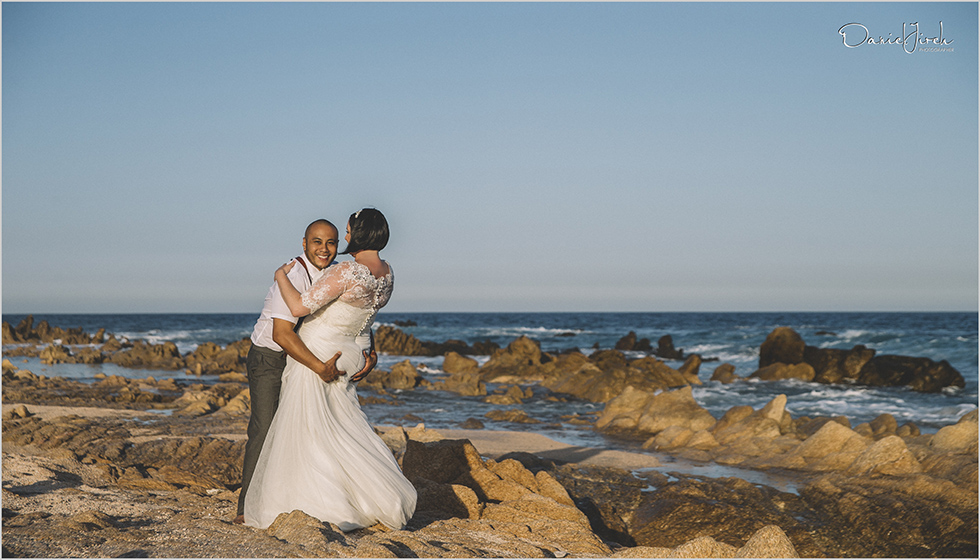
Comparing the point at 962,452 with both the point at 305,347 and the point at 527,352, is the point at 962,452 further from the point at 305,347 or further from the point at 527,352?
the point at 527,352

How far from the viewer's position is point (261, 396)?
5191 mm

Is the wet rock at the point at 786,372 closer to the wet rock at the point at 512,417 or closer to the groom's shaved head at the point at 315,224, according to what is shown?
the wet rock at the point at 512,417

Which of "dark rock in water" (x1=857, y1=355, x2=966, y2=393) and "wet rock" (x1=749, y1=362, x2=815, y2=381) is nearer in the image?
"dark rock in water" (x1=857, y1=355, x2=966, y2=393)

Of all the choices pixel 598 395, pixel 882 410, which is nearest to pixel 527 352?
pixel 598 395

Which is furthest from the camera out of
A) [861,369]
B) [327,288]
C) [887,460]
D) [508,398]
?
[861,369]

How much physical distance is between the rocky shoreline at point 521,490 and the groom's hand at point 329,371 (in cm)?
87

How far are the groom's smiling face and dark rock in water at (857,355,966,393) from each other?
2260 cm

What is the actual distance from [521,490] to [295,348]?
2.67 meters

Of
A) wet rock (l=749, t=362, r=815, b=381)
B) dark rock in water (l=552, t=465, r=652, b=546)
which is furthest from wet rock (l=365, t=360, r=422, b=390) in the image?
dark rock in water (l=552, t=465, r=652, b=546)

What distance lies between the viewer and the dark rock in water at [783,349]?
89.2ft

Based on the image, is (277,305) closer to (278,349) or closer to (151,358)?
(278,349)

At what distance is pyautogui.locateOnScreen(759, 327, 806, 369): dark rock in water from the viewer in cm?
2720

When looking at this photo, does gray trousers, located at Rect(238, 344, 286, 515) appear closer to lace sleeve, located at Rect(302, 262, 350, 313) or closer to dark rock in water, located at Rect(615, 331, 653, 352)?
lace sleeve, located at Rect(302, 262, 350, 313)

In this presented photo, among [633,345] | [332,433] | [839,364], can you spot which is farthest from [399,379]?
[633,345]
